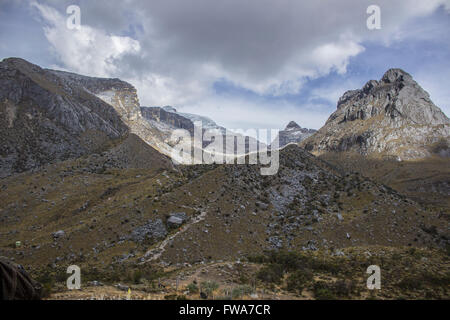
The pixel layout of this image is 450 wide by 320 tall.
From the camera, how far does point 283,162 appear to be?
4222cm

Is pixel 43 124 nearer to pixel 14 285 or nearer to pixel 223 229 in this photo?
pixel 223 229

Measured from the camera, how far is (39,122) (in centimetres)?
7712

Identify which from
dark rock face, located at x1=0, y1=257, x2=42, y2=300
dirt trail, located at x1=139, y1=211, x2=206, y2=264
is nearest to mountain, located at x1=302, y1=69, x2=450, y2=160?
dirt trail, located at x1=139, y1=211, x2=206, y2=264

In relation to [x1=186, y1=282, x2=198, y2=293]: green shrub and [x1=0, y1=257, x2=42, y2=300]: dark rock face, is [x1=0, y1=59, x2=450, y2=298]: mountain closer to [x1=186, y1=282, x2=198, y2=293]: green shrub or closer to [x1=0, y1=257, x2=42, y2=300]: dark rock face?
[x1=186, y1=282, x2=198, y2=293]: green shrub

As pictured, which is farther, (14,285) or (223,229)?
(223,229)

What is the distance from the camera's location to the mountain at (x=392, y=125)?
4719 inches

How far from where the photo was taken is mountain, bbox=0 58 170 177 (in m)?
67.0

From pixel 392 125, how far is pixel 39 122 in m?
A: 155

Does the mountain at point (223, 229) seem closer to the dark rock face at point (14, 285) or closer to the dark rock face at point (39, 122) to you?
the dark rock face at point (14, 285)

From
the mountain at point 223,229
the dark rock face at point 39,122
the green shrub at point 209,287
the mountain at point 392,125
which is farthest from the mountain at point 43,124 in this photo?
the mountain at point 392,125

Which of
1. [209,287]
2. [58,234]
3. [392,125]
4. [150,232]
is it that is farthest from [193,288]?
[392,125]

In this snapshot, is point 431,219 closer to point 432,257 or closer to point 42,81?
point 432,257

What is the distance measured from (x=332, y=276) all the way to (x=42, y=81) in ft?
362

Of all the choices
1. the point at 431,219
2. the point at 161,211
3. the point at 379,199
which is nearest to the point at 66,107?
the point at 161,211
